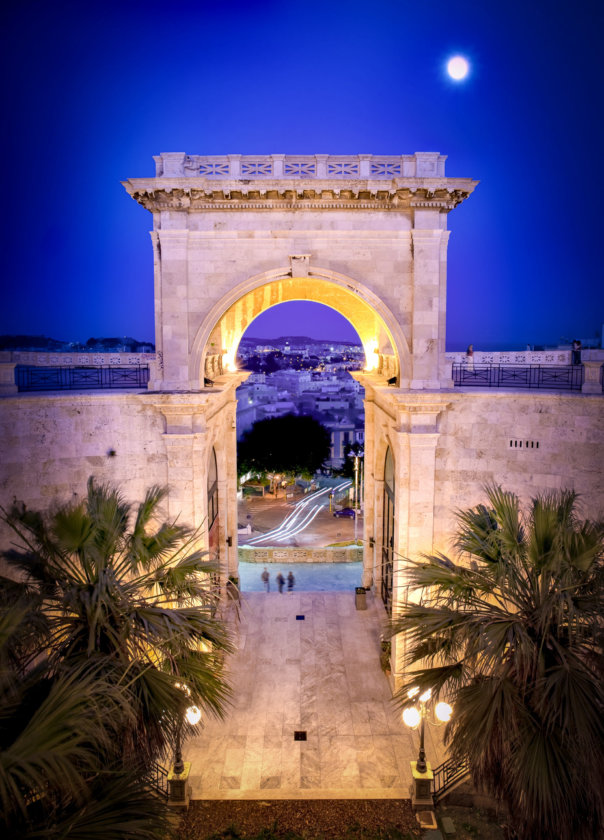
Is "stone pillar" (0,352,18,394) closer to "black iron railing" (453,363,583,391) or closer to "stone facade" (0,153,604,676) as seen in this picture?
"stone facade" (0,153,604,676)

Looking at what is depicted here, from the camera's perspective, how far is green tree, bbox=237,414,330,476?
4072cm

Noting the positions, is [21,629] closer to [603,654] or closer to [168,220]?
[603,654]

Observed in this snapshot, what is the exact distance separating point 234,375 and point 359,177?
7.81 metres

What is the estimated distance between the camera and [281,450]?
135ft

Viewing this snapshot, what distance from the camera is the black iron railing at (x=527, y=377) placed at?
46.5 ft

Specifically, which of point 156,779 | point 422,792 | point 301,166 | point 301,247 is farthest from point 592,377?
point 156,779

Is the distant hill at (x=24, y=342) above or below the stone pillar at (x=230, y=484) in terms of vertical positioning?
above

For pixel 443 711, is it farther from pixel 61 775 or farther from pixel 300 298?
A: pixel 300 298

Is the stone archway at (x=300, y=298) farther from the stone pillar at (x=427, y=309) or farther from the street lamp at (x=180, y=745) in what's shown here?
the street lamp at (x=180, y=745)

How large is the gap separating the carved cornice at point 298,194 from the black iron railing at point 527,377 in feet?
15.2

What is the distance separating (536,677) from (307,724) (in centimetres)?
741

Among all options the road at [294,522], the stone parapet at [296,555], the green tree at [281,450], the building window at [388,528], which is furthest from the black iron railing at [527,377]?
the green tree at [281,450]

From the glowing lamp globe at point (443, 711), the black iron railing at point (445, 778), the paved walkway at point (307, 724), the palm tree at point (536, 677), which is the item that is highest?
the palm tree at point (536, 677)

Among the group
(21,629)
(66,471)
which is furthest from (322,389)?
(21,629)
